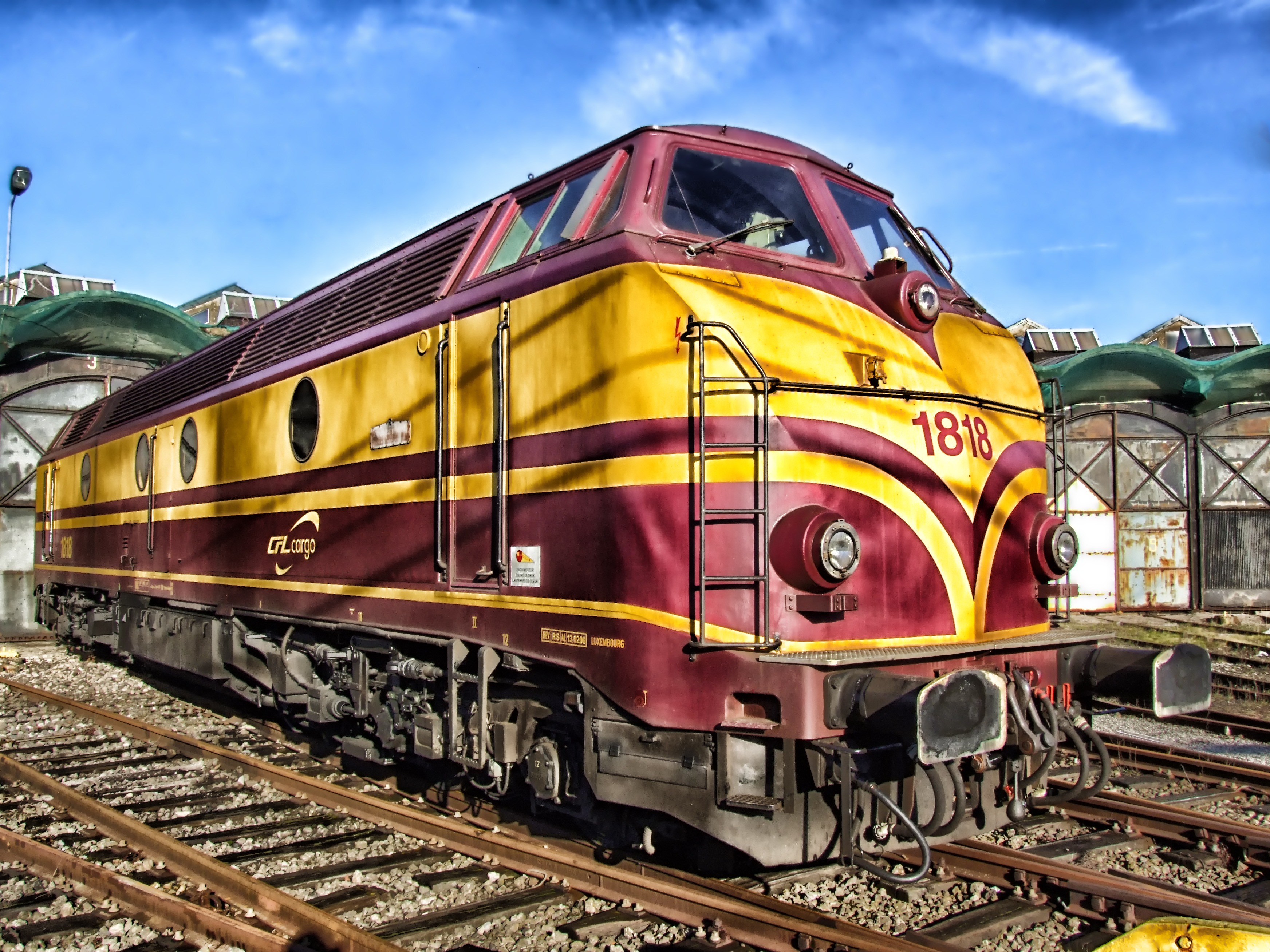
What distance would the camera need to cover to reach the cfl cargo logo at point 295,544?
8117 millimetres

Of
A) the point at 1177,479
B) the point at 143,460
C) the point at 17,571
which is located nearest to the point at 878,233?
the point at 143,460

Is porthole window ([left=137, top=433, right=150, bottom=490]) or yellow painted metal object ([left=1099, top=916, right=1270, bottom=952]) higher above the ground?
porthole window ([left=137, top=433, right=150, bottom=490])

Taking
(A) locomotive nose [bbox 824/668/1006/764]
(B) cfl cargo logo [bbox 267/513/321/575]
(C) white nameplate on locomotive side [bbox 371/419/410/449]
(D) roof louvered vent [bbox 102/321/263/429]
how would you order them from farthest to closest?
(D) roof louvered vent [bbox 102/321/263/429] → (B) cfl cargo logo [bbox 267/513/321/575] → (C) white nameplate on locomotive side [bbox 371/419/410/449] → (A) locomotive nose [bbox 824/668/1006/764]

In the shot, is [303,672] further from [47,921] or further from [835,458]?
[835,458]

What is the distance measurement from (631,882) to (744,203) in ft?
12.2

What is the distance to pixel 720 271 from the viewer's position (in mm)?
5301

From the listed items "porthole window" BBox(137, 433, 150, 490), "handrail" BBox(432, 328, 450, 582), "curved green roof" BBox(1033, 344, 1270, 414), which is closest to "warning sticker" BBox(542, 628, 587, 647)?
"handrail" BBox(432, 328, 450, 582)

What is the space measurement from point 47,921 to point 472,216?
480cm

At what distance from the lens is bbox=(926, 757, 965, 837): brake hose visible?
5180mm

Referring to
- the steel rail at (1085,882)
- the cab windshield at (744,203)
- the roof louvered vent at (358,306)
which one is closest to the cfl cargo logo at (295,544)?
the roof louvered vent at (358,306)

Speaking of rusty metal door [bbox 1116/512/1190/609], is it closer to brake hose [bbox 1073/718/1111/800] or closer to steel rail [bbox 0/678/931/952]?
brake hose [bbox 1073/718/1111/800]

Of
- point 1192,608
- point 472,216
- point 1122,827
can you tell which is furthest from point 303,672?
point 1192,608

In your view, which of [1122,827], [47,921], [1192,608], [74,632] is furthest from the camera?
[1192,608]

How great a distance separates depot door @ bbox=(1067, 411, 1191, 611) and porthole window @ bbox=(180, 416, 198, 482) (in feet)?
58.9
